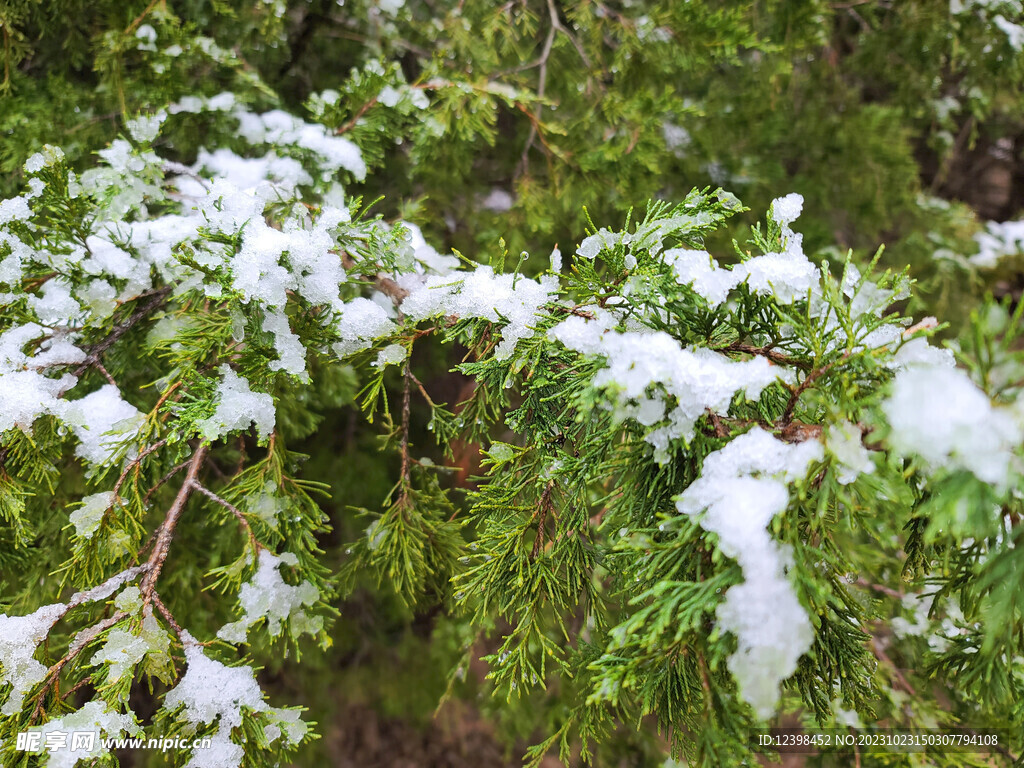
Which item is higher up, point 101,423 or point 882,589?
point 101,423

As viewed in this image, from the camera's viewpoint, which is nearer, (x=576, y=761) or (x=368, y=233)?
(x=368, y=233)

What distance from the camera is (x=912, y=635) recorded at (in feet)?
7.09

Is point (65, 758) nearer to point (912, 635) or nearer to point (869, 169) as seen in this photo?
point (912, 635)

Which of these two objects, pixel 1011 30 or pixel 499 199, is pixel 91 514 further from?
pixel 1011 30

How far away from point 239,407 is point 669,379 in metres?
0.86

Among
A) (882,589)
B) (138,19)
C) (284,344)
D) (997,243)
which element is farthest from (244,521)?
(997,243)

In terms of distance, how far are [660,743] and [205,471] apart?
2.68 m

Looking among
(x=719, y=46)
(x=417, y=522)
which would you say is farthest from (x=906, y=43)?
(x=417, y=522)

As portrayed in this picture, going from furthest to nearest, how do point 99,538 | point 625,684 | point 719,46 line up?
1. point 719,46
2. point 99,538
3. point 625,684

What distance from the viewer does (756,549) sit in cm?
71

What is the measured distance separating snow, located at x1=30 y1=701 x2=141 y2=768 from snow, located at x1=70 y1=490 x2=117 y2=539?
328mm

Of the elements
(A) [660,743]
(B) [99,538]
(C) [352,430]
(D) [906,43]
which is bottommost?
(A) [660,743]

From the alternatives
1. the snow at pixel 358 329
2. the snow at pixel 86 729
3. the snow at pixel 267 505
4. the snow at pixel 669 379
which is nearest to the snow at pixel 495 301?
the snow at pixel 358 329

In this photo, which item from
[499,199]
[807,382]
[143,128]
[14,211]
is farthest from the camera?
[499,199]
